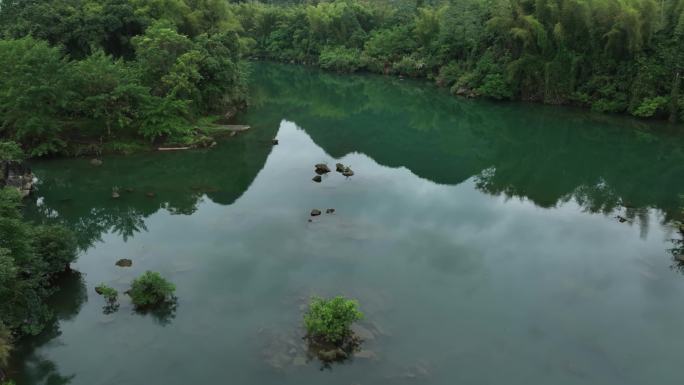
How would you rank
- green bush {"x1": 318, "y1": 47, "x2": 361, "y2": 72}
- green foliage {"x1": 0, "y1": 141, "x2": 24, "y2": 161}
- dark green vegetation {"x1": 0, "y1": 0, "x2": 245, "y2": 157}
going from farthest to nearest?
green bush {"x1": 318, "y1": 47, "x2": 361, "y2": 72} → dark green vegetation {"x1": 0, "y1": 0, "x2": 245, "y2": 157} → green foliage {"x1": 0, "y1": 141, "x2": 24, "y2": 161}

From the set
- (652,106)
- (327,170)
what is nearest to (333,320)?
(327,170)

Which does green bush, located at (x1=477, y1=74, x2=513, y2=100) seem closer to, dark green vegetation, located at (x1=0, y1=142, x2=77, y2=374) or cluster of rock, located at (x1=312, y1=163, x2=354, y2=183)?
cluster of rock, located at (x1=312, y1=163, x2=354, y2=183)

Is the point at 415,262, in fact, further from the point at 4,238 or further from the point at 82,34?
the point at 82,34

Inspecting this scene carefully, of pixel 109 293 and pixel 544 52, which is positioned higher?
pixel 544 52

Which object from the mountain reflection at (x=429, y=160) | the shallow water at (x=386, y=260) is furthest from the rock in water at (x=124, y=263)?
the mountain reflection at (x=429, y=160)

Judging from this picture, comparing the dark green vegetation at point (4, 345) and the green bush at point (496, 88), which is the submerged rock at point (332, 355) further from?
the green bush at point (496, 88)

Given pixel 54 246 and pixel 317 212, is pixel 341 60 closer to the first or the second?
pixel 317 212

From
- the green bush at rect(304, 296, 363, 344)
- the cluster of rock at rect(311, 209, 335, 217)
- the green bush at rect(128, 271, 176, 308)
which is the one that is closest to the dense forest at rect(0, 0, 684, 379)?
the green bush at rect(128, 271, 176, 308)
